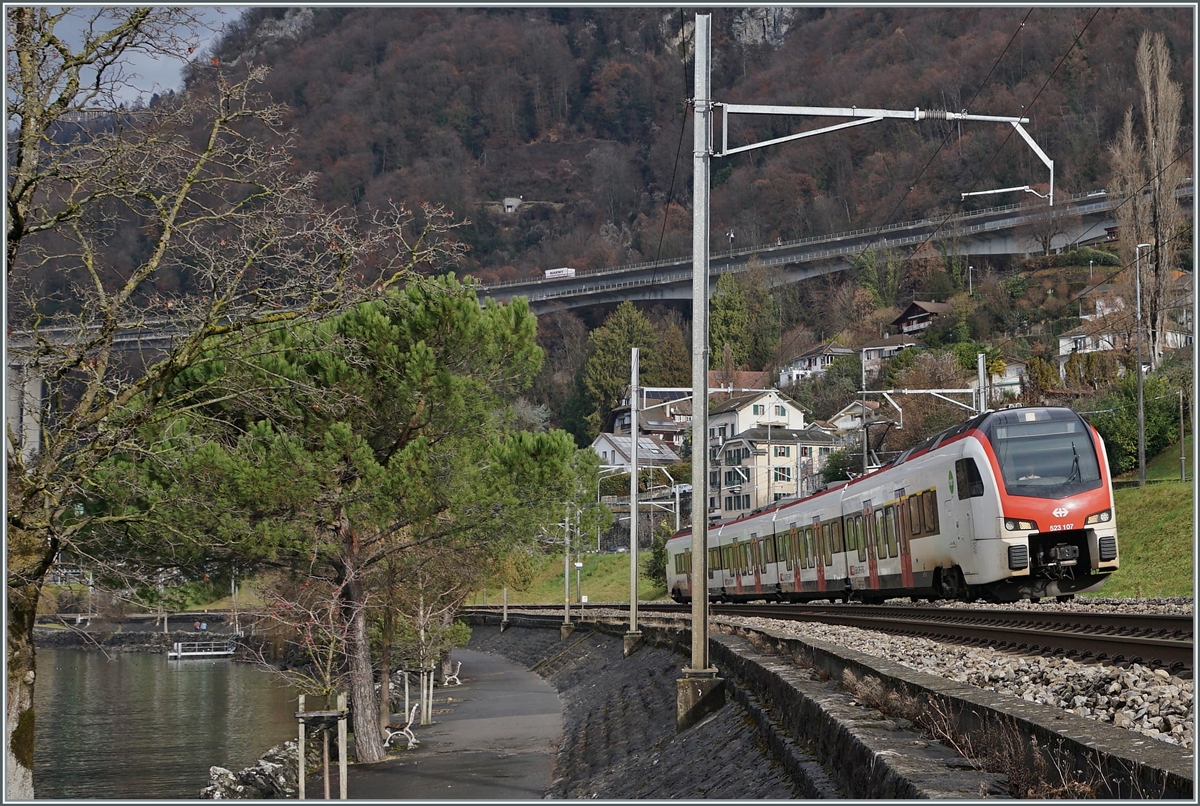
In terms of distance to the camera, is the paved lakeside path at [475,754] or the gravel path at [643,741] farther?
the paved lakeside path at [475,754]

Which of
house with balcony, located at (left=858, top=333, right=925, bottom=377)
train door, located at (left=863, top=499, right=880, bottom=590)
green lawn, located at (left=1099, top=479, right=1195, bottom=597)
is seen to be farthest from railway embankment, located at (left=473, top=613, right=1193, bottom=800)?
house with balcony, located at (left=858, top=333, right=925, bottom=377)

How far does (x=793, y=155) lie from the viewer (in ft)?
521

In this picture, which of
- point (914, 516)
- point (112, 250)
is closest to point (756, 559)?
point (914, 516)

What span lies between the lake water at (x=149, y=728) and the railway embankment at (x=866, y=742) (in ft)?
22.7

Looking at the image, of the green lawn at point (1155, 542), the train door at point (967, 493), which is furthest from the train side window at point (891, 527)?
the green lawn at point (1155, 542)

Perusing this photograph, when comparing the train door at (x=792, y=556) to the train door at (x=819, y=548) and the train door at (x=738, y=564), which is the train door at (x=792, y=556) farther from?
the train door at (x=738, y=564)

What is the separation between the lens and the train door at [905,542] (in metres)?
23.9

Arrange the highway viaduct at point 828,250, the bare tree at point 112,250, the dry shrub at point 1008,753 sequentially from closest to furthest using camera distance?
the dry shrub at point 1008,753 → the bare tree at point 112,250 → the highway viaduct at point 828,250

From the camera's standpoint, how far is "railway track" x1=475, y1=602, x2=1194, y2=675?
12.1 meters

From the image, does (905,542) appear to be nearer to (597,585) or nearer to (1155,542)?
(1155,542)

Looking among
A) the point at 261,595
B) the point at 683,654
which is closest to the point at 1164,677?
the point at 683,654

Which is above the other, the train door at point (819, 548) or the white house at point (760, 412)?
the white house at point (760, 412)

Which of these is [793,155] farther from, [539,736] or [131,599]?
[131,599]

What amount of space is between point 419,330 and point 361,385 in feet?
4.72
